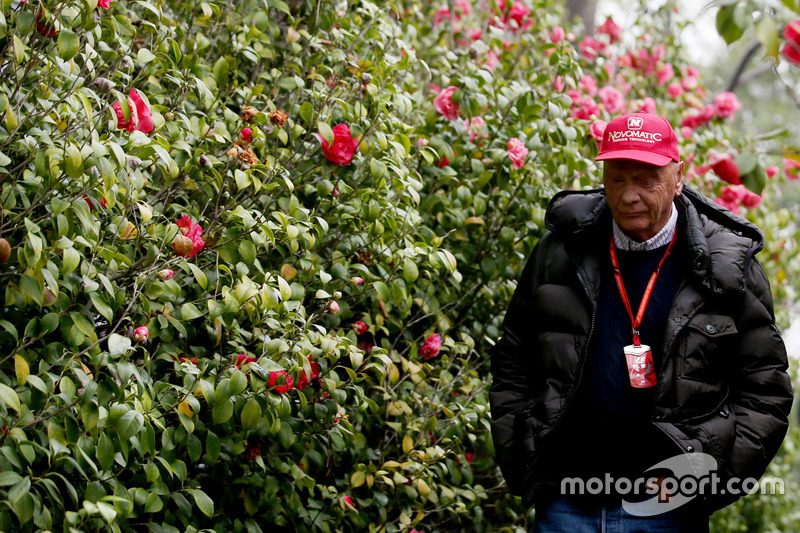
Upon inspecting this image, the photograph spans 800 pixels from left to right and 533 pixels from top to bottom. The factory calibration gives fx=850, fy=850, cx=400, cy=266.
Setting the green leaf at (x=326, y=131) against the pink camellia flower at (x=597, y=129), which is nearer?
the green leaf at (x=326, y=131)

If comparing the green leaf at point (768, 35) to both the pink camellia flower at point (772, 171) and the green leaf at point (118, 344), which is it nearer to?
the green leaf at point (118, 344)

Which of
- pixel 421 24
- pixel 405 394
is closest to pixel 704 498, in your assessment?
pixel 405 394

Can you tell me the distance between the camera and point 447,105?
345cm

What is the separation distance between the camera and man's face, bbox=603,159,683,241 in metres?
2.50

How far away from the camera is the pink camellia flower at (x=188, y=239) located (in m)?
2.34

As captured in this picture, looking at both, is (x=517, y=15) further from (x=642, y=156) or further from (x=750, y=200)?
(x=642, y=156)

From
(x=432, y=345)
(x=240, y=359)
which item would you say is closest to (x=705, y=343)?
(x=432, y=345)

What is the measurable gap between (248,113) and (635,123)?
48.5 inches

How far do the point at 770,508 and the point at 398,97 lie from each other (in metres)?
4.12

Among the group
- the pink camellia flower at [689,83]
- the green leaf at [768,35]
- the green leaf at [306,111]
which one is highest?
the pink camellia flower at [689,83]

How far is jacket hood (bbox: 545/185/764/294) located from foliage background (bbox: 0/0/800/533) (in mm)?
297

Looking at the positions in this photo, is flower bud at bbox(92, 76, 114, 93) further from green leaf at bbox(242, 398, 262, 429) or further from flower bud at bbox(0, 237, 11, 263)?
green leaf at bbox(242, 398, 262, 429)

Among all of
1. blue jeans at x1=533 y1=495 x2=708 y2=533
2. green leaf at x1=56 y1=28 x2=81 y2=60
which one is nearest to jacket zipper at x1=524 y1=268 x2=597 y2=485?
blue jeans at x1=533 y1=495 x2=708 y2=533

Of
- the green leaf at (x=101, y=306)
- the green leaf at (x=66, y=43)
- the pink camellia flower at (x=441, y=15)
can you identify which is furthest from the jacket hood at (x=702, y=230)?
the pink camellia flower at (x=441, y=15)
